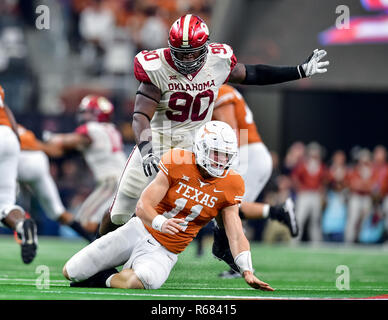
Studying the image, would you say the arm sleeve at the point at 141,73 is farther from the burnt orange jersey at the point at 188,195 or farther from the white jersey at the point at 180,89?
the burnt orange jersey at the point at 188,195

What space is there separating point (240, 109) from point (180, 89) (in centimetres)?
192

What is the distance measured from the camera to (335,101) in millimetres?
16891

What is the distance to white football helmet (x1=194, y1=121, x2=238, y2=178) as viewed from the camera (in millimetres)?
5434

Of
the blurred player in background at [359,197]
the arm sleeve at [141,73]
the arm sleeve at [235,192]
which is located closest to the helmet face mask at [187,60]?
the arm sleeve at [141,73]

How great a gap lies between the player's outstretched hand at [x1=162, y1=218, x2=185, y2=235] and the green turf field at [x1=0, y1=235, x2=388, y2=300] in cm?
40

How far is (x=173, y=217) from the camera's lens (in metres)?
5.67

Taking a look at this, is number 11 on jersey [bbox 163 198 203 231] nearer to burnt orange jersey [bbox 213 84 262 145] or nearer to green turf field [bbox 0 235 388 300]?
green turf field [bbox 0 235 388 300]

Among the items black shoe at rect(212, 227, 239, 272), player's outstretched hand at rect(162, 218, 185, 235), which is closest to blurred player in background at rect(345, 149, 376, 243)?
black shoe at rect(212, 227, 239, 272)

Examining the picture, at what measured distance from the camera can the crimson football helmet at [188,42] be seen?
585 centimetres

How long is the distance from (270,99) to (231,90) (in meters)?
8.30

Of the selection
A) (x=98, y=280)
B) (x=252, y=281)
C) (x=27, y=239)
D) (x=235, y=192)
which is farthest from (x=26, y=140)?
(x=252, y=281)

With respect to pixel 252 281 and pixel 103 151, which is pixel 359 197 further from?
pixel 252 281
